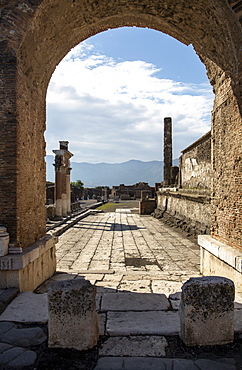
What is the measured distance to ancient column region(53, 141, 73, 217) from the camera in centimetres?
1582

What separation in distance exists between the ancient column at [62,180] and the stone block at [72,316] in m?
13.0

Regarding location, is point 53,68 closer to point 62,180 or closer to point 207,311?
point 207,311

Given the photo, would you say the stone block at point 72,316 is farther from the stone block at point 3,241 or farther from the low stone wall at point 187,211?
the low stone wall at point 187,211

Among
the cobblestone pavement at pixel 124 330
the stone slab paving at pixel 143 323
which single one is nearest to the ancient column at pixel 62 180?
the cobblestone pavement at pixel 124 330

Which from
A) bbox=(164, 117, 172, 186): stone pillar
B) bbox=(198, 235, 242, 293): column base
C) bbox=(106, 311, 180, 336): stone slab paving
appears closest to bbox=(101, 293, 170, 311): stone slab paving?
bbox=(106, 311, 180, 336): stone slab paving

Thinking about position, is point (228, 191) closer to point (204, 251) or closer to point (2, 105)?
point (204, 251)

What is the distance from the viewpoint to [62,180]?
16.5m

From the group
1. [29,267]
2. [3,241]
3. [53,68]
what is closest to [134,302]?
[29,267]

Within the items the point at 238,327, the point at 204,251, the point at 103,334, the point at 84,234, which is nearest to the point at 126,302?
the point at 103,334

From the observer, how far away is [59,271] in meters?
6.12

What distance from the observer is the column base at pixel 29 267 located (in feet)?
13.2

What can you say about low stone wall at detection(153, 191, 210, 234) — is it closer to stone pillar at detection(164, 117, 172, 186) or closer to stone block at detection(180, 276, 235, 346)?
stone block at detection(180, 276, 235, 346)

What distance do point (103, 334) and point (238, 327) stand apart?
1483mm

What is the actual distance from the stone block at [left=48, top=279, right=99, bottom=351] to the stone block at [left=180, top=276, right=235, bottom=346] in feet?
3.04
